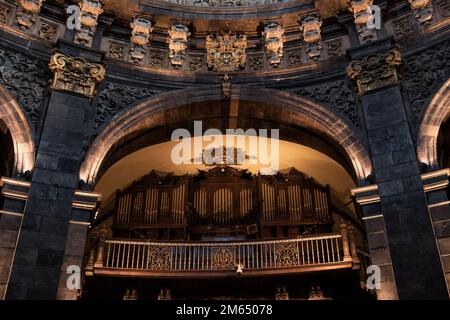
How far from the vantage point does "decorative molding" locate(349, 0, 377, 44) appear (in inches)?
491

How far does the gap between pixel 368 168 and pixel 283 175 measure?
533cm

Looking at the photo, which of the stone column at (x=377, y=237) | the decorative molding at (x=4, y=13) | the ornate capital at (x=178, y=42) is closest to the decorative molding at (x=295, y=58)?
the ornate capital at (x=178, y=42)

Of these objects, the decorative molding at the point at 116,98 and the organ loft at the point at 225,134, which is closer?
the organ loft at the point at 225,134

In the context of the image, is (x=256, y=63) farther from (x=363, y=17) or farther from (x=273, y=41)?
(x=363, y=17)

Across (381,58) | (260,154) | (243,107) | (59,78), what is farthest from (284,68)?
(59,78)

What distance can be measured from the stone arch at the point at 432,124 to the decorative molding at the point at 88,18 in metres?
8.14

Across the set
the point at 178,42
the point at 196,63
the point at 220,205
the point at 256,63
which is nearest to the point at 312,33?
the point at 256,63

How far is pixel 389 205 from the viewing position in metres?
10.0

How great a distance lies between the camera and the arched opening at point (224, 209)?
11.5m

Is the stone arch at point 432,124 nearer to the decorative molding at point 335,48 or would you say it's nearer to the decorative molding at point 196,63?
the decorative molding at point 335,48

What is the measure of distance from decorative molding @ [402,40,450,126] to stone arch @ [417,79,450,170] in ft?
0.44

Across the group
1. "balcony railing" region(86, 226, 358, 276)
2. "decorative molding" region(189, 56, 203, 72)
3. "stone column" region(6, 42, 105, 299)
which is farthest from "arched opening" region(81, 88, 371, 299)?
"decorative molding" region(189, 56, 203, 72)

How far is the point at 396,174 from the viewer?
33.8 feet

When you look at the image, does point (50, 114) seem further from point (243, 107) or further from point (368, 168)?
point (368, 168)
